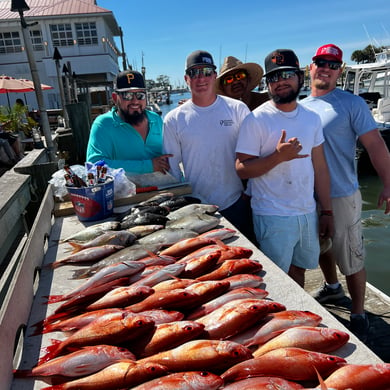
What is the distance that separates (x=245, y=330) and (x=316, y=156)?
213 cm

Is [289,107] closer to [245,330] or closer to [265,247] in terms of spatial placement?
[265,247]

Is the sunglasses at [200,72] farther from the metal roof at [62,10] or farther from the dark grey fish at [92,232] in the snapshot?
the metal roof at [62,10]

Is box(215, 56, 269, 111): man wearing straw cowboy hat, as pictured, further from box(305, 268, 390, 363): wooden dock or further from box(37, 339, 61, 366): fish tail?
box(37, 339, 61, 366): fish tail

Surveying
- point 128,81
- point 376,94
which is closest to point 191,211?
point 128,81

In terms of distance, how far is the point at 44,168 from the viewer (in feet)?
19.3

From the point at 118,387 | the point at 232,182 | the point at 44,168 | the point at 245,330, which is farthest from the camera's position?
the point at 44,168

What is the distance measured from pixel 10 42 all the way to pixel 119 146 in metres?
36.9

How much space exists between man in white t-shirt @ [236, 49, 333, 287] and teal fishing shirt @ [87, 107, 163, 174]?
1.24 meters

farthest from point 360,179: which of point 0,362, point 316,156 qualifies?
point 0,362

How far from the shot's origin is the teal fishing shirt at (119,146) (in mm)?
3828

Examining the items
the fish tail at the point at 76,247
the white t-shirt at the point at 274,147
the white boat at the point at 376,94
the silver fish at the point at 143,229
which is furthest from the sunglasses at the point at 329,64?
the white boat at the point at 376,94

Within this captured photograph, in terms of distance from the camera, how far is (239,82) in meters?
4.97

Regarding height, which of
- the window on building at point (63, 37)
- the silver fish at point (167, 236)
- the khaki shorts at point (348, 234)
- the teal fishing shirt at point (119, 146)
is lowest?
the khaki shorts at point (348, 234)

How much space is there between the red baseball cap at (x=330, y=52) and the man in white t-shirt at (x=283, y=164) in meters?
0.60
